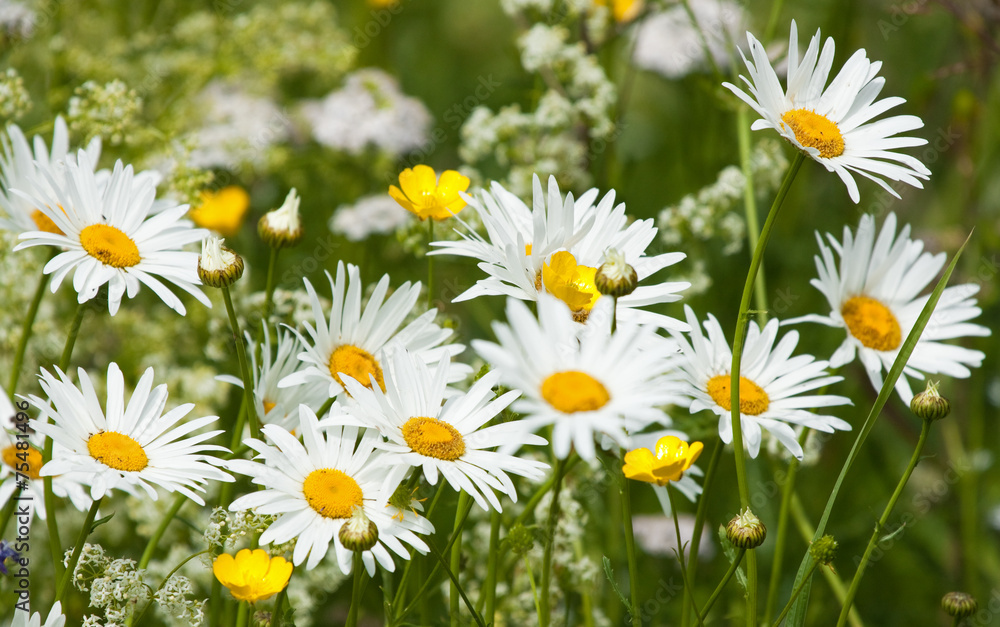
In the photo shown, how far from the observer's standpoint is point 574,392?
813mm

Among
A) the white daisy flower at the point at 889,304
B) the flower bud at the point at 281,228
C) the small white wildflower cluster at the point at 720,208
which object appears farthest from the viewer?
the small white wildflower cluster at the point at 720,208

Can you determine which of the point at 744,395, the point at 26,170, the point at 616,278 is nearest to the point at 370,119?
the point at 26,170

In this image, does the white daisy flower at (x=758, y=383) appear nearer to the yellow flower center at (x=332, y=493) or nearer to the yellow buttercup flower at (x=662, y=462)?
the yellow buttercup flower at (x=662, y=462)

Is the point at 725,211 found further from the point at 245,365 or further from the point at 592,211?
the point at 245,365

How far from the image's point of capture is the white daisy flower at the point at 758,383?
3.56ft

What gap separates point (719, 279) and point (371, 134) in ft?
3.55

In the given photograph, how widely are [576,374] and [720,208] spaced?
1.11 metres

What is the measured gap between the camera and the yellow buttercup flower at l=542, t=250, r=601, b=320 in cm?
104

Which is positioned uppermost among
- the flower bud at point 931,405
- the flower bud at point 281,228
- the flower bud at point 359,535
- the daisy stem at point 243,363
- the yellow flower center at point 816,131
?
the yellow flower center at point 816,131

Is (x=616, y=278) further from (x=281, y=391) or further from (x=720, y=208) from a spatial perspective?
(x=720, y=208)

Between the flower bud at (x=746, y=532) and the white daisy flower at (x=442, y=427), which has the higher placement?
the white daisy flower at (x=442, y=427)

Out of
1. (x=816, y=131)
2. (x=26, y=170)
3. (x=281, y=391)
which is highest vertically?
(x=26, y=170)

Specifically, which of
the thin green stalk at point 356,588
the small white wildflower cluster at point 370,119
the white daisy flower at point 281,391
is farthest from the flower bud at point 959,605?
the small white wildflower cluster at point 370,119

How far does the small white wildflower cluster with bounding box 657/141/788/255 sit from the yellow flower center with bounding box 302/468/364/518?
1.00m
